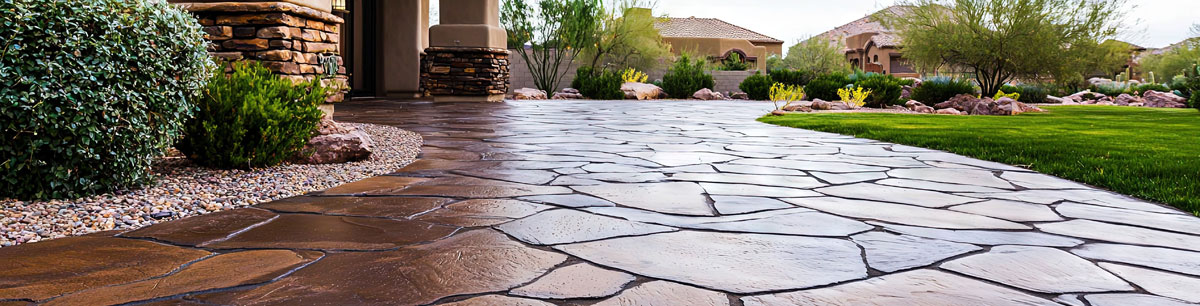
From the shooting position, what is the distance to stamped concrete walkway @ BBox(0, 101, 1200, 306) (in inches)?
93.1

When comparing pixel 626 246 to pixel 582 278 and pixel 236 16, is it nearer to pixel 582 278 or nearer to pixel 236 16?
pixel 582 278

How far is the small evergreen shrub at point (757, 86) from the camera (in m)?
23.2

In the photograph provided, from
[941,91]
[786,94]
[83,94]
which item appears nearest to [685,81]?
[786,94]

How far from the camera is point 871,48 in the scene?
44938 millimetres

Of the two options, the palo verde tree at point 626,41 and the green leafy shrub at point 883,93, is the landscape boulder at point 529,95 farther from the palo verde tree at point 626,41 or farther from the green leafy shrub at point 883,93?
the green leafy shrub at point 883,93

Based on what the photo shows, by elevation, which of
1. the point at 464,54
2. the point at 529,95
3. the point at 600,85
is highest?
the point at 464,54

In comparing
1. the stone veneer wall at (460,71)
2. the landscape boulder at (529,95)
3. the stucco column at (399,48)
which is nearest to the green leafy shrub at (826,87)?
the landscape boulder at (529,95)

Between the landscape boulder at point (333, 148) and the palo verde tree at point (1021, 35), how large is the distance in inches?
580

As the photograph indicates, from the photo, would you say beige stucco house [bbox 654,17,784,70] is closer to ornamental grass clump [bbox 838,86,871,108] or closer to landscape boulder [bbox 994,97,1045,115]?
ornamental grass clump [bbox 838,86,871,108]

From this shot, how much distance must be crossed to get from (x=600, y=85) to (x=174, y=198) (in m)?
18.2

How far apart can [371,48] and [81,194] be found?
45.3ft

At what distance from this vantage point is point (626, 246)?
3.00m

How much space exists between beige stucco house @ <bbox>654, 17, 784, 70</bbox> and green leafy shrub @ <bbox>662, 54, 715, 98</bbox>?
591 inches

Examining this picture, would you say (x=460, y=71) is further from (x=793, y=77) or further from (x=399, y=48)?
(x=793, y=77)
